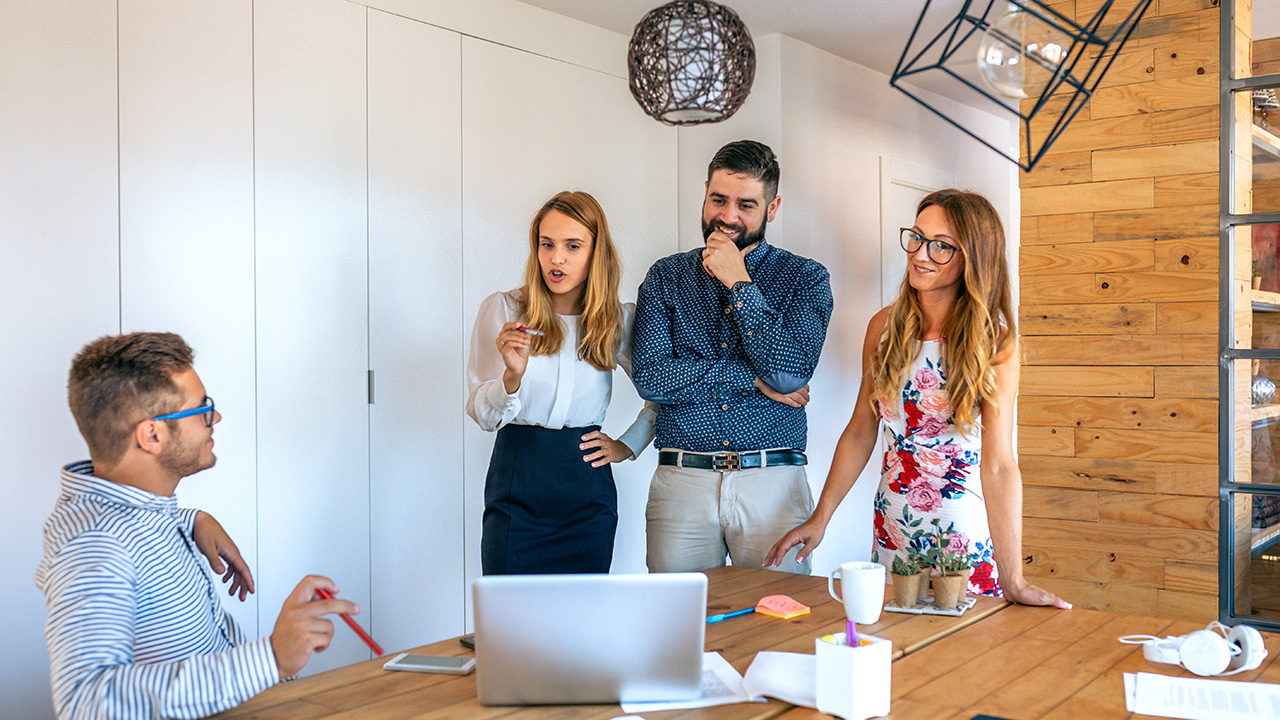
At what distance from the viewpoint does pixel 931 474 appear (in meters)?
2.20

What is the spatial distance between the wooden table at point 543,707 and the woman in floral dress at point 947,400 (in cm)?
30

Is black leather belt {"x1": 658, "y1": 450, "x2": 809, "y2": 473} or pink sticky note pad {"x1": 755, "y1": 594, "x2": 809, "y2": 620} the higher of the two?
black leather belt {"x1": 658, "y1": 450, "x2": 809, "y2": 473}

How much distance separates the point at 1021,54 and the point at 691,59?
60 cm

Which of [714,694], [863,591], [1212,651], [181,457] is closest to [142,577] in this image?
[181,457]

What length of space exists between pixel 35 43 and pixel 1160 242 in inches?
128

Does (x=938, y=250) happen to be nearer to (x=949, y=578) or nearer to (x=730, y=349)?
(x=730, y=349)

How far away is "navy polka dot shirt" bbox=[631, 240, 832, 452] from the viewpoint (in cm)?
251

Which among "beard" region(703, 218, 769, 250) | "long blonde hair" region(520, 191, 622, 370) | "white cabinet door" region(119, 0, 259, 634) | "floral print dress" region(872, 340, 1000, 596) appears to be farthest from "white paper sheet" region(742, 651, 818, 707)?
"white cabinet door" region(119, 0, 259, 634)

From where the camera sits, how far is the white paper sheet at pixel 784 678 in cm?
134

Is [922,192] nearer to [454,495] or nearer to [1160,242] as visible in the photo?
[1160,242]

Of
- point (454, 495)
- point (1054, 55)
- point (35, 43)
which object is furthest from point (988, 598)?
point (35, 43)

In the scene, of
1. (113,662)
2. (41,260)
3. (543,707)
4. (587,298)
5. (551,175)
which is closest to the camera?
(113,662)

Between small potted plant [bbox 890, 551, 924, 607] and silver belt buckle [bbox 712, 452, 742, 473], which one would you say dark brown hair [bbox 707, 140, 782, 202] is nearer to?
silver belt buckle [bbox 712, 452, 742, 473]

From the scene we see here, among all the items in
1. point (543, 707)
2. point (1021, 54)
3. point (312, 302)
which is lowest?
point (543, 707)
